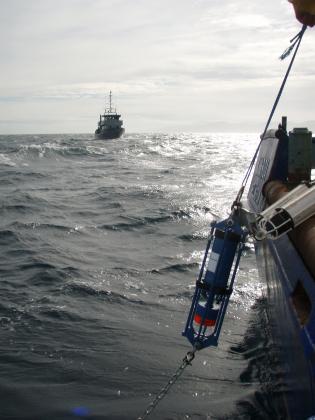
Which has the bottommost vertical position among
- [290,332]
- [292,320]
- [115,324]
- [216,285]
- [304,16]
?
[115,324]

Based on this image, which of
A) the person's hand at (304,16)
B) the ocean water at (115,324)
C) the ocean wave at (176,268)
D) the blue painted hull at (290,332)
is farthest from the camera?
the ocean wave at (176,268)

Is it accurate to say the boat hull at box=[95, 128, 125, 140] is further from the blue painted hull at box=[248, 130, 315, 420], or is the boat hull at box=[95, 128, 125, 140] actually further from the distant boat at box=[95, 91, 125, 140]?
the blue painted hull at box=[248, 130, 315, 420]

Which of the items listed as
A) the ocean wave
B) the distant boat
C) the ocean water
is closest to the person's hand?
the ocean water

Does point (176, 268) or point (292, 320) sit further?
point (176, 268)

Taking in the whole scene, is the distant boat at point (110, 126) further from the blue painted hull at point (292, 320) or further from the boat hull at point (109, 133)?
the blue painted hull at point (292, 320)

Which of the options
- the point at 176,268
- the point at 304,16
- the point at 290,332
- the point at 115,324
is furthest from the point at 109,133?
the point at 290,332

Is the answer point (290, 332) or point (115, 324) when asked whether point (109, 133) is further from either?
point (290, 332)

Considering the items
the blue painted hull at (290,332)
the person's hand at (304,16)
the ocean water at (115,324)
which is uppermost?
the person's hand at (304,16)

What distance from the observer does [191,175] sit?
33625mm

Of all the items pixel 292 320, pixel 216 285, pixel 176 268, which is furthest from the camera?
pixel 176 268

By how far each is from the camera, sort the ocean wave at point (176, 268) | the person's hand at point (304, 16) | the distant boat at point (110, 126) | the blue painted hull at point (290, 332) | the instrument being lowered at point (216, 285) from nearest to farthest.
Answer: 1. the blue painted hull at point (290, 332)
2. the instrument being lowered at point (216, 285)
3. the person's hand at point (304, 16)
4. the ocean wave at point (176, 268)
5. the distant boat at point (110, 126)

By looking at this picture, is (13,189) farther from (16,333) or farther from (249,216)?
(249,216)

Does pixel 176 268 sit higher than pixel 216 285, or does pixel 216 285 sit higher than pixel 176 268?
pixel 216 285

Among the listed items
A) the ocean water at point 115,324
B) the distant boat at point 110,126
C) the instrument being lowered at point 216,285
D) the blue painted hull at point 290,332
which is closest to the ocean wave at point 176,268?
the ocean water at point 115,324
